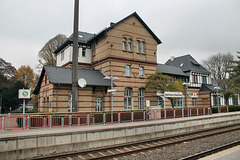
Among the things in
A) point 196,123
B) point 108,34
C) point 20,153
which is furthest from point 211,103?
point 20,153

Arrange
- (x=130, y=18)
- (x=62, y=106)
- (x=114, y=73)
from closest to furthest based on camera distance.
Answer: (x=62, y=106), (x=114, y=73), (x=130, y=18)

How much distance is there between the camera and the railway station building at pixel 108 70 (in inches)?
868

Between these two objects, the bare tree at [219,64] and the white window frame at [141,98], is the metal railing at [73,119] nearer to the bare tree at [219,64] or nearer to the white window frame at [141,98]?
the white window frame at [141,98]

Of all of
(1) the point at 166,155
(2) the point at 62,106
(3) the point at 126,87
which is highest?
(3) the point at 126,87

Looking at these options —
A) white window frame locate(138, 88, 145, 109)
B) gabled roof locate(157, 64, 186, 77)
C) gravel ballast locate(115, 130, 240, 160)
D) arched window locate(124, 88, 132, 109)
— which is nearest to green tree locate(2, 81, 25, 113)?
arched window locate(124, 88, 132, 109)

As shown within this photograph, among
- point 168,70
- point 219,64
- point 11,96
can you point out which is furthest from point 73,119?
point 219,64

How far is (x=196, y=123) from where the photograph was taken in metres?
18.5

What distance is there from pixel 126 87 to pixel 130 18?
9528 mm

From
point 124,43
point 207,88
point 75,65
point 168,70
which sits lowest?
point 207,88

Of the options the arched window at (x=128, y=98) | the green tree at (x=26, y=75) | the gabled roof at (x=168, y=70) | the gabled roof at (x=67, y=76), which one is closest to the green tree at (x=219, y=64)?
the gabled roof at (x=168, y=70)

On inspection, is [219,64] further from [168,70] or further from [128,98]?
[128,98]

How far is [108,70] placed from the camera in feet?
83.4

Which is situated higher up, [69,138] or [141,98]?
[141,98]

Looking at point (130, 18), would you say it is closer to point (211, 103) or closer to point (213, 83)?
point (211, 103)
